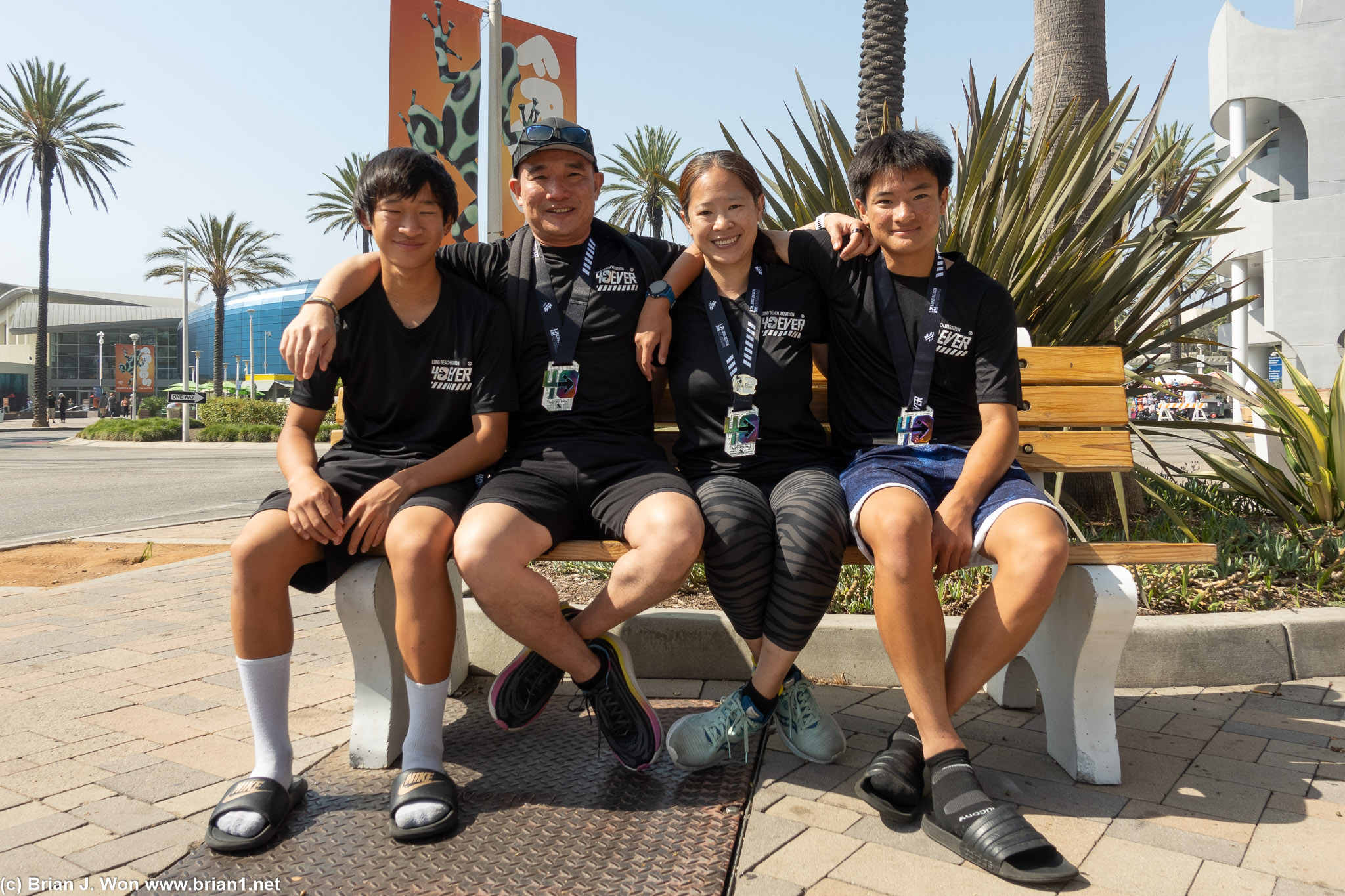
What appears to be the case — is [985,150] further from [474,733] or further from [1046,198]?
[474,733]

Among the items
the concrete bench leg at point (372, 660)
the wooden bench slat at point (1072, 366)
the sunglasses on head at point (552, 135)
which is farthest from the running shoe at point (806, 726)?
the sunglasses on head at point (552, 135)

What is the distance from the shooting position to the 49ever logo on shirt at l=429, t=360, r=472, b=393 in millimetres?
2709

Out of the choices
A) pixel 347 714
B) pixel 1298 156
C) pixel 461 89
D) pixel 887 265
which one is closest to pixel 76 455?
pixel 461 89

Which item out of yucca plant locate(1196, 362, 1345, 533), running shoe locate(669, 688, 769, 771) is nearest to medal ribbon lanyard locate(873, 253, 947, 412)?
running shoe locate(669, 688, 769, 771)

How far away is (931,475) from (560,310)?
3.98 feet

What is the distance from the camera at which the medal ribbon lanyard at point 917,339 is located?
2.66 meters

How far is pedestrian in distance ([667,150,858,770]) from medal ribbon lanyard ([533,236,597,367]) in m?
0.30

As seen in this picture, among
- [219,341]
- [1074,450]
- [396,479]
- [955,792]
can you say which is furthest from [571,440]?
[219,341]

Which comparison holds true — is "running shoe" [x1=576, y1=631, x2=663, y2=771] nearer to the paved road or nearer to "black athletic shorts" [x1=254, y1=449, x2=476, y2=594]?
"black athletic shorts" [x1=254, y1=449, x2=476, y2=594]

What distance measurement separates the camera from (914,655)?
2268mm

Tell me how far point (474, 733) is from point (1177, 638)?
2377mm

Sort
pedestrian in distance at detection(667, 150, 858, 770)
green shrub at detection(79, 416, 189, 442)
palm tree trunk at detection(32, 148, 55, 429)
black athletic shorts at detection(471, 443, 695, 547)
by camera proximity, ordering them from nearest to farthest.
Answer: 1. pedestrian in distance at detection(667, 150, 858, 770)
2. black athletic shorts at detection(471, 443, 695, 547)
3. green shrub at detection(79, 416, 189, 442)
4. palm tree trunk at detection(32, 148, 55, 429)

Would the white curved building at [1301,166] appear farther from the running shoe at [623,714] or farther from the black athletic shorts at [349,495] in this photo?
the black athletic shorts at [349,495]

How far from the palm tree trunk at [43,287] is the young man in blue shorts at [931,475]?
145ft
